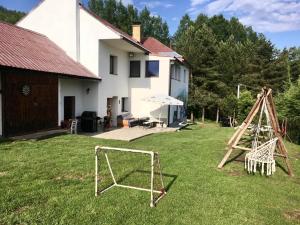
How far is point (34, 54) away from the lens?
565 inches

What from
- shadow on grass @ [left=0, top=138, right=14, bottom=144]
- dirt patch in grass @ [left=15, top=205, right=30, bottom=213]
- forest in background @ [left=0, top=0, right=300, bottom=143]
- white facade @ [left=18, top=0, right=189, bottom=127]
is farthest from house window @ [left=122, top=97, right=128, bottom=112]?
dirt patch in grass @ [left=15, top=205, right=30, bottom=213]

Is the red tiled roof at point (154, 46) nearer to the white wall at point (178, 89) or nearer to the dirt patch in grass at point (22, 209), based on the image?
the white wall at point (178, 89)

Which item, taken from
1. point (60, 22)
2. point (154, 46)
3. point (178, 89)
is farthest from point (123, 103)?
point (60, 22)

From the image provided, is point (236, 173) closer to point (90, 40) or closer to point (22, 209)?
point (22, 209)

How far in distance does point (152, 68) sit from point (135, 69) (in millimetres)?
1372

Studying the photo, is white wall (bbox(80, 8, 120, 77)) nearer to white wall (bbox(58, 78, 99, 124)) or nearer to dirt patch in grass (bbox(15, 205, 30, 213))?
white wall (bbox(58, 78, 99, 124))

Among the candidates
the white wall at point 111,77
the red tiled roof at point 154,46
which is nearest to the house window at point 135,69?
the white wall at point 111,77

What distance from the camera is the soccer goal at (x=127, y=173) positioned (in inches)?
246

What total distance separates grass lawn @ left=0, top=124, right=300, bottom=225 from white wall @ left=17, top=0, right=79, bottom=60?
974 centimetres

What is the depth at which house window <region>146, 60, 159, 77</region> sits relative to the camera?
21.9 meters

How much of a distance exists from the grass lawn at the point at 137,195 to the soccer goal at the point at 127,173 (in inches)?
7.1

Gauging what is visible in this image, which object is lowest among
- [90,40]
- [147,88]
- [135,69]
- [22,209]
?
[22,209]

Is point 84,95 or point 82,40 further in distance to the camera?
point 84,95

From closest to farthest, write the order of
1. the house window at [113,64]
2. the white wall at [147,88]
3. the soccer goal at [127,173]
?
the soccer goal at [127,173] → the house window at [113,64] → the white wall at [147,88]
